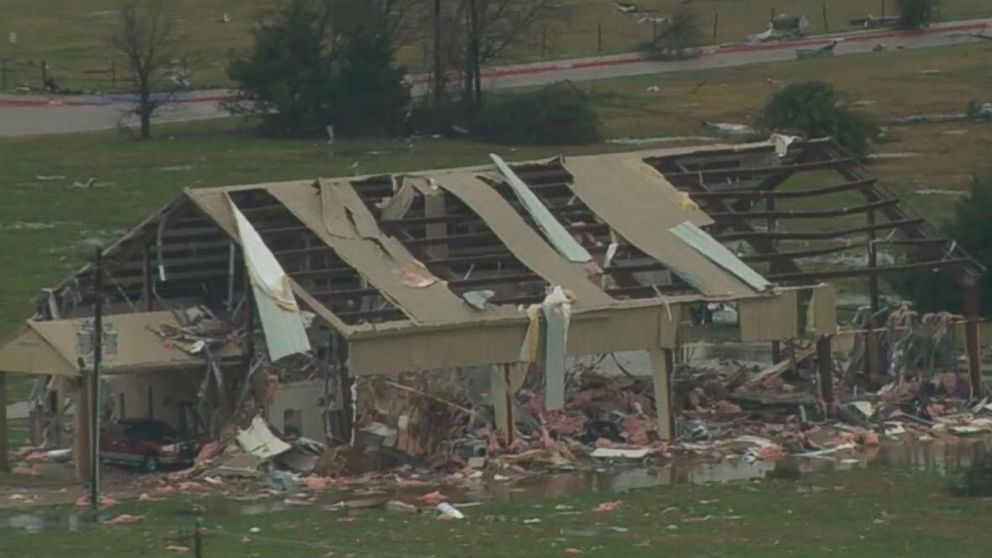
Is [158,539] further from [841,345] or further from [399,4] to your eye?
[399,4]

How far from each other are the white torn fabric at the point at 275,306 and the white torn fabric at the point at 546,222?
16.7 feet

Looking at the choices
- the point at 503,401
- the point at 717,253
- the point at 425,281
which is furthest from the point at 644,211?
the point at 503,401

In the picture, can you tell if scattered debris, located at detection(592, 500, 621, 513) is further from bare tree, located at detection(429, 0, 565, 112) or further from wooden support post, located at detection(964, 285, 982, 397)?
bare tree, located at detection(429, 0, 565, 112)

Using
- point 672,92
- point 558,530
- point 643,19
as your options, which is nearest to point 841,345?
point 558,530

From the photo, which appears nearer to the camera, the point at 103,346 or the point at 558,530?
the point at 558,530

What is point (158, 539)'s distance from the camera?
3055 cm

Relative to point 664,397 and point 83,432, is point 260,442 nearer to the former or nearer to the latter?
point 83,432

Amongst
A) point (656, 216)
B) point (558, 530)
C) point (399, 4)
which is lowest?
point (558, 530)

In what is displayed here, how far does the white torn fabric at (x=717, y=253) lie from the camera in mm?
43719

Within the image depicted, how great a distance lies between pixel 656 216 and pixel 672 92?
146 feet

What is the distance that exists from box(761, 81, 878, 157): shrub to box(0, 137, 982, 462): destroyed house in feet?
84.0

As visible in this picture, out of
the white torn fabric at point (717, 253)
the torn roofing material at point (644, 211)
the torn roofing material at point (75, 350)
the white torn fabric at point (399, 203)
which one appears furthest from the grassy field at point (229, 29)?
the torn roofing material at point (75, 350)

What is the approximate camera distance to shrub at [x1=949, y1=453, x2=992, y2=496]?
33938 mm

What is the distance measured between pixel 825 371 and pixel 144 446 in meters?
11.5
